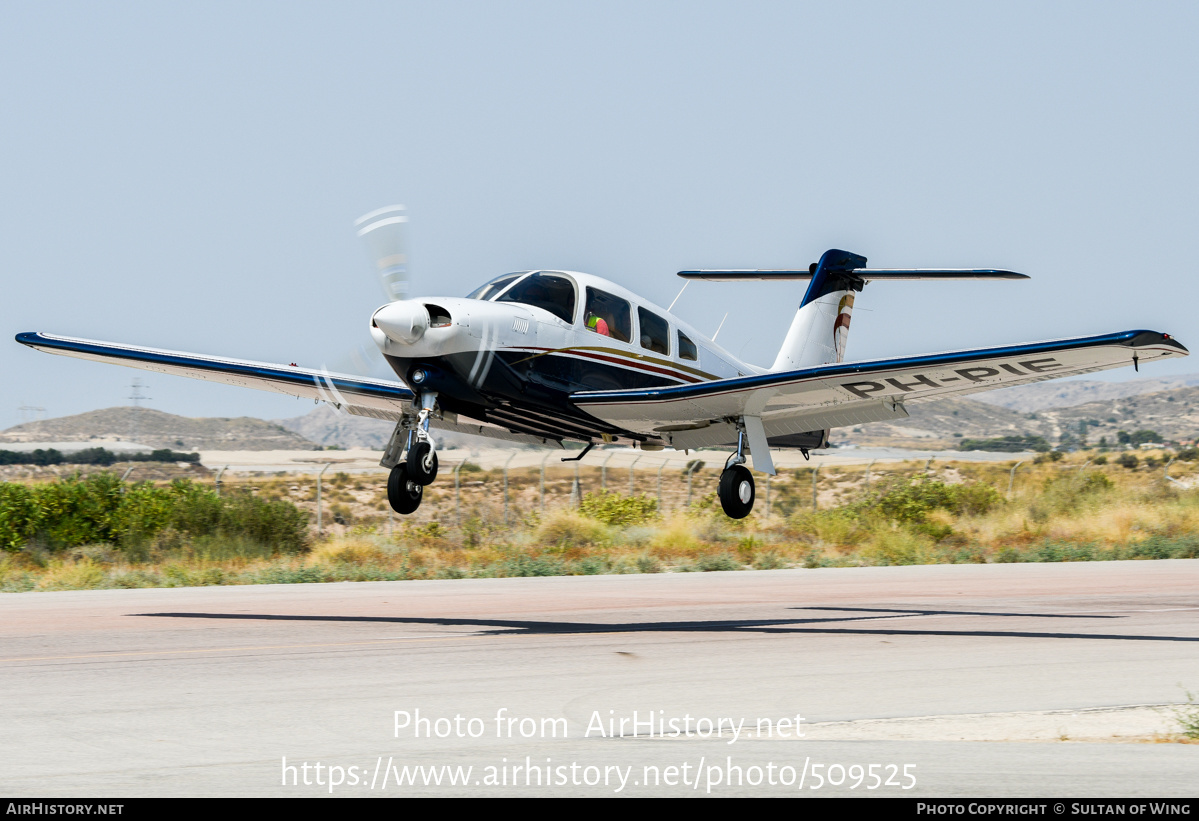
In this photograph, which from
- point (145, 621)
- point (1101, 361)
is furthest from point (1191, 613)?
point (145, 621)

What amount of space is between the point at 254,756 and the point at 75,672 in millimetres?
5228

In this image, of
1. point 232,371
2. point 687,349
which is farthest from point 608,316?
point 232,371

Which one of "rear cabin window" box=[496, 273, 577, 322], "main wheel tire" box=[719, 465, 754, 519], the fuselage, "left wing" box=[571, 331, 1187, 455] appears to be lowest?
"main wheel tire" box=[719, 465, 754, 519]

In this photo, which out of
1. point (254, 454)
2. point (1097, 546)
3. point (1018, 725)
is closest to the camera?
point (1018, 725)

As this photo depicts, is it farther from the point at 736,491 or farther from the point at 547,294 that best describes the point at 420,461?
the point at 736,491

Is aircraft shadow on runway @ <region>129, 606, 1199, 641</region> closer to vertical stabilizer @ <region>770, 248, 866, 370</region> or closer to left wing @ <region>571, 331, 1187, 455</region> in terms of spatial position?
left wing @ <region>571, 331, 1187, 455</region>

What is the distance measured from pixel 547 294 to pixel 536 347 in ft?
2.58

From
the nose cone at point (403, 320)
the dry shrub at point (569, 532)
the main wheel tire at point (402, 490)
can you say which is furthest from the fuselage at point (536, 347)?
the dry shrub at point (569, 532)

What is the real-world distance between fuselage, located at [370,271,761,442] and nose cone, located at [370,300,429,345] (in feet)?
0.04

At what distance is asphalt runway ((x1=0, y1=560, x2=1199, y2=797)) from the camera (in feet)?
24.5

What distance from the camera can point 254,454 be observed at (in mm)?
141625

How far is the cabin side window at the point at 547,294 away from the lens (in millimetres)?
15828

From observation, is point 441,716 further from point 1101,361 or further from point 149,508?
point 149,508

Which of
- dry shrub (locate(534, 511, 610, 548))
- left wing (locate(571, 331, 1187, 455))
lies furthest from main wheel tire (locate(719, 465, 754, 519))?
dry shrub (locate(534, 511, 610, 548))
